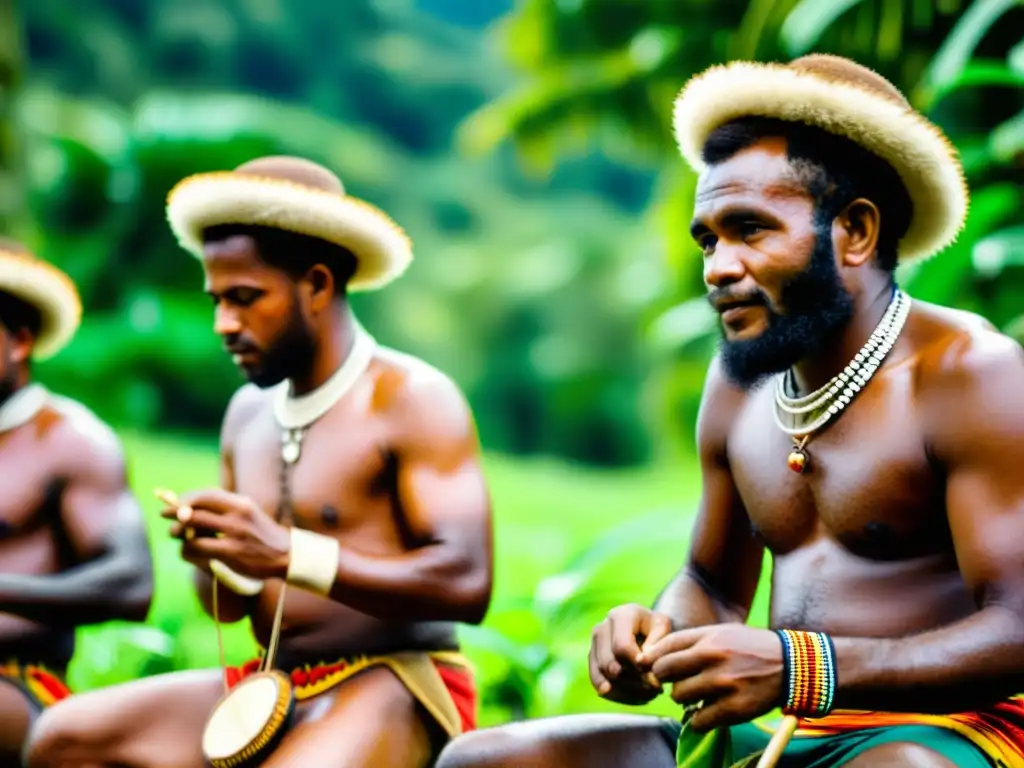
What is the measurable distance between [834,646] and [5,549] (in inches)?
89.7

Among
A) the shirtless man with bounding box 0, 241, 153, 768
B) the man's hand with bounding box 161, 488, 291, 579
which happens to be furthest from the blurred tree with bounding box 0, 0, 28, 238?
the man's hand with bounding box 161, 488, 291, 579

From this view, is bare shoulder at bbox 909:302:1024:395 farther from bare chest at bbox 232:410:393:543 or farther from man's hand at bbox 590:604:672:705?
bare chest at bbox 232:410:393:543

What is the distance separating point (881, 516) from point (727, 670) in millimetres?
426

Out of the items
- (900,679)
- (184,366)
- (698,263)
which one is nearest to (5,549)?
(900,679)

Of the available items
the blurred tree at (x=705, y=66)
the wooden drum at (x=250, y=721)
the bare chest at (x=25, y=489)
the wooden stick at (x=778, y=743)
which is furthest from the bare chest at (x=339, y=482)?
the blurred tree at (x=705, y=66)

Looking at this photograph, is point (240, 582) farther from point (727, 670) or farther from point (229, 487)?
point (727, 670)

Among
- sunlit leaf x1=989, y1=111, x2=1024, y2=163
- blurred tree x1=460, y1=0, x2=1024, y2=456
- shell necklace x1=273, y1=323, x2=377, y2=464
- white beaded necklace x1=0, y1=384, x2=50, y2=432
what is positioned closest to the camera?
shell necklace x1=273, y1=323, x2=377, y2=464

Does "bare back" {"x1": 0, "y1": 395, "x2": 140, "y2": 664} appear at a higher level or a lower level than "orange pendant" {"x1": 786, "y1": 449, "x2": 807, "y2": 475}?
higher

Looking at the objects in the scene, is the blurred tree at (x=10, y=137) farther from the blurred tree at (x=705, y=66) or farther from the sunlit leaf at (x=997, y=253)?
the sunlit leaf at (x=997, y=253)

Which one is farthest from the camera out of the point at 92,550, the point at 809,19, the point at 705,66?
the point at 705,66

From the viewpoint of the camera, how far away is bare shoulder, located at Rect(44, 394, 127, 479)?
139 inches

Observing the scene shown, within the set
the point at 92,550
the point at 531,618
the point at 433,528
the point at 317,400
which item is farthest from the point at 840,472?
the point at 531,618

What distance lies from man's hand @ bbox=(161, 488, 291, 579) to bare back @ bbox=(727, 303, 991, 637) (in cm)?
102

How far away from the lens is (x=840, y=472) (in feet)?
7.77
